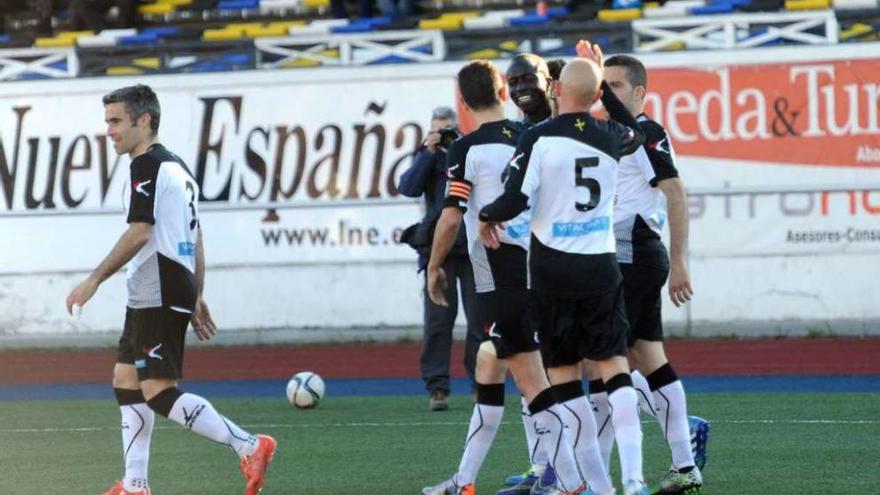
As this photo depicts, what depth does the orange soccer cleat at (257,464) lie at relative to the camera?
28.6 feet

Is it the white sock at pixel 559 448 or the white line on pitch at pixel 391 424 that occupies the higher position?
the white sock at pixel 559 448

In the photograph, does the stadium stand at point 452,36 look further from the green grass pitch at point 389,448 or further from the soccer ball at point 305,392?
the soccer ball at point 305,392

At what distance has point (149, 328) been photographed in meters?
8.79

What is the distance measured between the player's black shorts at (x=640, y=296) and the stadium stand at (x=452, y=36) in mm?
11541

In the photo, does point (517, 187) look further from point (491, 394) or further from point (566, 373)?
point (491, 394)

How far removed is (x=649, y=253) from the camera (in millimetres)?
9062

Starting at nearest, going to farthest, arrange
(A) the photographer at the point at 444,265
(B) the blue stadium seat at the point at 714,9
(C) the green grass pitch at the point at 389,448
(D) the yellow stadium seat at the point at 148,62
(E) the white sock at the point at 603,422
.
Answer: (E) the white sock at the point at 603,422
(C) the green grass pitch at the point at 389,448
(A) the photographer at the point at 444,265
(B) the blue stadium seat at the point at 714,9
(D) the yellow stadium seat at the point at 148,62

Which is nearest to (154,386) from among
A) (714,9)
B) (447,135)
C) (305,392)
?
(447,135)

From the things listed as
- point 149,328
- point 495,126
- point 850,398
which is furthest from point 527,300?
point 850,398

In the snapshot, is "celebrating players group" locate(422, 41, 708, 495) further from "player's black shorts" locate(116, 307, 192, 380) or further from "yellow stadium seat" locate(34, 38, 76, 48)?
"yellow stadium seat" locate(34, 38, 76, 48)

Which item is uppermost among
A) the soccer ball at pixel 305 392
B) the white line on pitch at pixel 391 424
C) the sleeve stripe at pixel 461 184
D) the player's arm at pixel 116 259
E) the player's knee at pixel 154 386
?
the sleeve stripe at pixel 461 184

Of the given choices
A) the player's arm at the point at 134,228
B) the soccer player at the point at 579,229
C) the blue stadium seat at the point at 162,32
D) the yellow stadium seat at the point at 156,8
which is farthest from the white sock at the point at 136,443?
the yellow stadium seat at the point at 156,8

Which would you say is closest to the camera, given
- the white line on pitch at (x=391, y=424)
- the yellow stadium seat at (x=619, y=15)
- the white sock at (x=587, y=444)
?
the white sock at (x=587, y=444)

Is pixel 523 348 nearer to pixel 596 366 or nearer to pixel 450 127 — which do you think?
pixel 596 366
